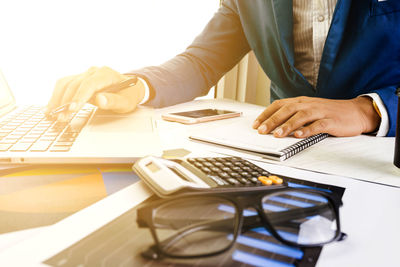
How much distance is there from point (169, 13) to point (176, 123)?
34.4 inches

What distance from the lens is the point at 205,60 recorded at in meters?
1.05

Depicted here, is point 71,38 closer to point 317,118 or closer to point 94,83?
point 94,83

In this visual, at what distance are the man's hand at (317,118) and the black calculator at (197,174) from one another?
8.2 inches

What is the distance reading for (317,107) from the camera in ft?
2.07

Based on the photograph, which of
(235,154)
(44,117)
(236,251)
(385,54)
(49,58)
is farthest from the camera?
(49,58)

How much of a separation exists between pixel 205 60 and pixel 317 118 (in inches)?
20.7

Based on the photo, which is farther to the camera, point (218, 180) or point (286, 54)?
point (286, 54)

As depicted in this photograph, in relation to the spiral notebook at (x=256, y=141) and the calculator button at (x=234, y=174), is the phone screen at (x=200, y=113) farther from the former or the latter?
the calculator button at (x=234, y=174)

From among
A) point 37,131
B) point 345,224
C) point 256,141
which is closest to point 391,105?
point 256,141

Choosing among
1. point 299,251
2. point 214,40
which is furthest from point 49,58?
point 299,251

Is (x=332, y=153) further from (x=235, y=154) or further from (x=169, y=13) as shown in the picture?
(x=169, y=13)

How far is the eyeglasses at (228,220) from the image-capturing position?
24 centimetres

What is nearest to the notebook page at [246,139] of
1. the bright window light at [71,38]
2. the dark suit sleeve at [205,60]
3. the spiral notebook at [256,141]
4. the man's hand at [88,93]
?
the spiral notebook at [256,141]

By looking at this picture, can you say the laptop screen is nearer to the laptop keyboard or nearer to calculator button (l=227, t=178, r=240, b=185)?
the laptop keyboard
